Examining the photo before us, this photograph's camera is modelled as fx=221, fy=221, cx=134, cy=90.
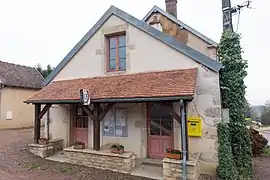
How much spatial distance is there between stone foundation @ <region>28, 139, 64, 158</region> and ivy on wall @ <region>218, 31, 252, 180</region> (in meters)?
7.19

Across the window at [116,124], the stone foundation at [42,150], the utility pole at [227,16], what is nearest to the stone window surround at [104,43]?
the window at [116,124]

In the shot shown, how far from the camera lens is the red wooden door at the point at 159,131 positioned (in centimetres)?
843

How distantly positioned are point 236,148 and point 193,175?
2744 millimetres

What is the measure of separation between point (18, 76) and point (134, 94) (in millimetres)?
16024

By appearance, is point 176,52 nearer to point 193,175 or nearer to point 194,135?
point 194,135

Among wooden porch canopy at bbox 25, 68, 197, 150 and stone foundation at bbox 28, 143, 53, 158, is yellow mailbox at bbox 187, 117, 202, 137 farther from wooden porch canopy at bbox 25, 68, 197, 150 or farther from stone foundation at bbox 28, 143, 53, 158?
stone foundation at bbox 28, 143, 53, 158

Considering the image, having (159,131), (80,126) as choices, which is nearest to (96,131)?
(159,131)

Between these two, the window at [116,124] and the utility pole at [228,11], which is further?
the window at [116,124]

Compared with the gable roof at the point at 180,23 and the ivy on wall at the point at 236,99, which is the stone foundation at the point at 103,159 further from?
the gable roof at the point at 180,23

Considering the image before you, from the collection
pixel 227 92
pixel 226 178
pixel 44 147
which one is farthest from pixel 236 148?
pixel 44 147

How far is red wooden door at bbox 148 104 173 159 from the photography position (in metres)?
8.43

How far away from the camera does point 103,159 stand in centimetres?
768

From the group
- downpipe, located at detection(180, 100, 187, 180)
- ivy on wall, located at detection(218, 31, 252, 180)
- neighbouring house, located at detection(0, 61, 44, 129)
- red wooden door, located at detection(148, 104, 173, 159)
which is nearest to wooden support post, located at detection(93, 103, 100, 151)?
red wooden door, located at detection(148, 104, 173, 159)

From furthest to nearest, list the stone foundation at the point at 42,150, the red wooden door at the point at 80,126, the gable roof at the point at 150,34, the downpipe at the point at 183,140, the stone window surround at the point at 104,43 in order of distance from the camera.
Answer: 1. the red wooden door at the point at 80,126
2. the stone window surround at the point at 104,43
3. the stone foundation at the point at 42,150
4. the gable roof at the point at 150,34
5. the downpipe at the point at 183,140
